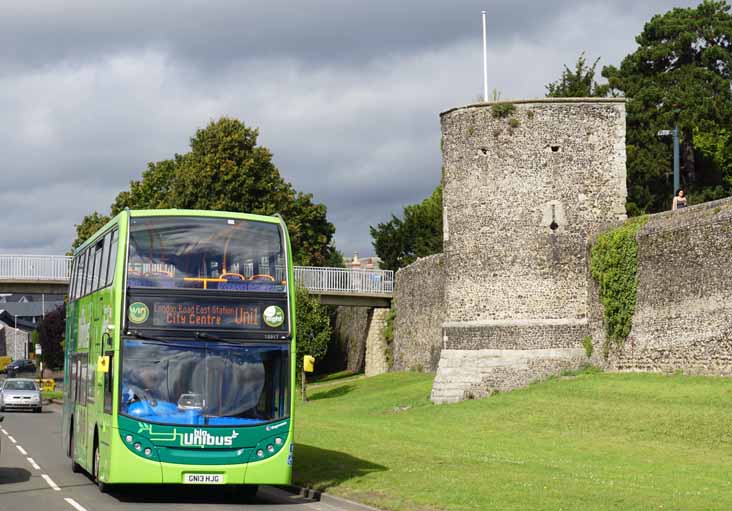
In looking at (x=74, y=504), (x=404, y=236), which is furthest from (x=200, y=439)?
(x=404, y=236)

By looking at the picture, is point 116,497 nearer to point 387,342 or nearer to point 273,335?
point 273,335

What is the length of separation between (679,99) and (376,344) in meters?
20.8

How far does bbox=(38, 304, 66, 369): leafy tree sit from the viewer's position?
351 feet

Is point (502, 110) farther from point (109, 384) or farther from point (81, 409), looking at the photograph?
point (109, 384)

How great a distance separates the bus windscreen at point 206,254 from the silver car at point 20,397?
110 ft

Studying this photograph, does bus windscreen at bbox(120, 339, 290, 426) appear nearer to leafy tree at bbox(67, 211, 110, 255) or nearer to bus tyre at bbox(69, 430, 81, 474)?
bus tyre at bbox(69, 430, 81, 474)

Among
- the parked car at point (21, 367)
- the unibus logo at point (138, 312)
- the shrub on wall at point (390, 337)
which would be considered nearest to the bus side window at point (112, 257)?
the unibus logo at point (138, 312)

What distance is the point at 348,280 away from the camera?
212 feet

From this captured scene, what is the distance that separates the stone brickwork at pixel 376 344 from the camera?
6144cm

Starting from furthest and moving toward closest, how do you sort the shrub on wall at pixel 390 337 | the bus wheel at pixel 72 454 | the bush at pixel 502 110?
1. the shrub on wall at pixel 390 337
2. the bush at pixel 502 110
3. the bus wheel at pixel 72 454

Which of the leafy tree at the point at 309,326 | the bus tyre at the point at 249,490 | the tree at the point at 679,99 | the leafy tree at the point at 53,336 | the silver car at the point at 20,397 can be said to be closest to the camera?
the bus tyre at the point at 249,490

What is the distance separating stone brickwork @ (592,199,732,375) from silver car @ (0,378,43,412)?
81.5 feet

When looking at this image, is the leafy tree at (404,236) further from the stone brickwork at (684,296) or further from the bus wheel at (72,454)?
the bus wheel at (72,454)

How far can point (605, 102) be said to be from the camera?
1517 inches
